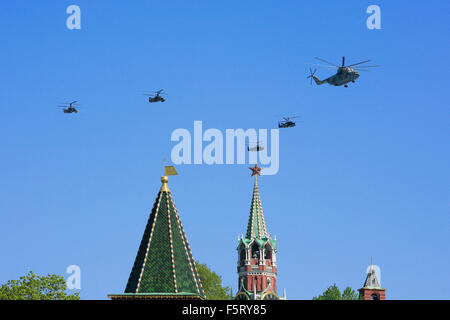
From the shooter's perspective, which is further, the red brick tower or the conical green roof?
the conical green roof

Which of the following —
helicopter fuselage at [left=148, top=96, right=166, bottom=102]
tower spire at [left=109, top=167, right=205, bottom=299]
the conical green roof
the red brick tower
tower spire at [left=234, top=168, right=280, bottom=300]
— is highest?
helicopter fuselage at [left=148, top=96, right=166, bottom=102]

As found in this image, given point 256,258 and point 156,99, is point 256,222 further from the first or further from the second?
point 156,99

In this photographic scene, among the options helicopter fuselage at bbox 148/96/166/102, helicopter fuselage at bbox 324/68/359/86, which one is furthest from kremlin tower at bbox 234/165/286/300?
helicopter fuselage at bbox 324/68/359/86

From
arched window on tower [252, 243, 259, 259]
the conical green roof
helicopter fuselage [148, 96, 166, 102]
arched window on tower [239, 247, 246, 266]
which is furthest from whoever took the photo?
the conical green roof

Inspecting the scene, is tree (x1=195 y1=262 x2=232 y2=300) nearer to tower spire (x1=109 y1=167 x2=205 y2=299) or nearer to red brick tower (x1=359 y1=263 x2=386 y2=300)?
red brick tower (x1=359 y1=263 x2=386 y2=300)

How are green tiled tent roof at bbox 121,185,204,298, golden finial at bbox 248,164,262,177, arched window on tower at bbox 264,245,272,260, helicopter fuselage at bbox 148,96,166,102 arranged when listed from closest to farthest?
green tiled tent roof at bbox 121,185,204,298 → helicopter fuselage at bbox 148,96,166,102 → arched window on tower at bbox 264,245,272,260 → golden finial at bbox 248,164,262,177

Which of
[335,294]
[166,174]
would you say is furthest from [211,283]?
[166,174]
